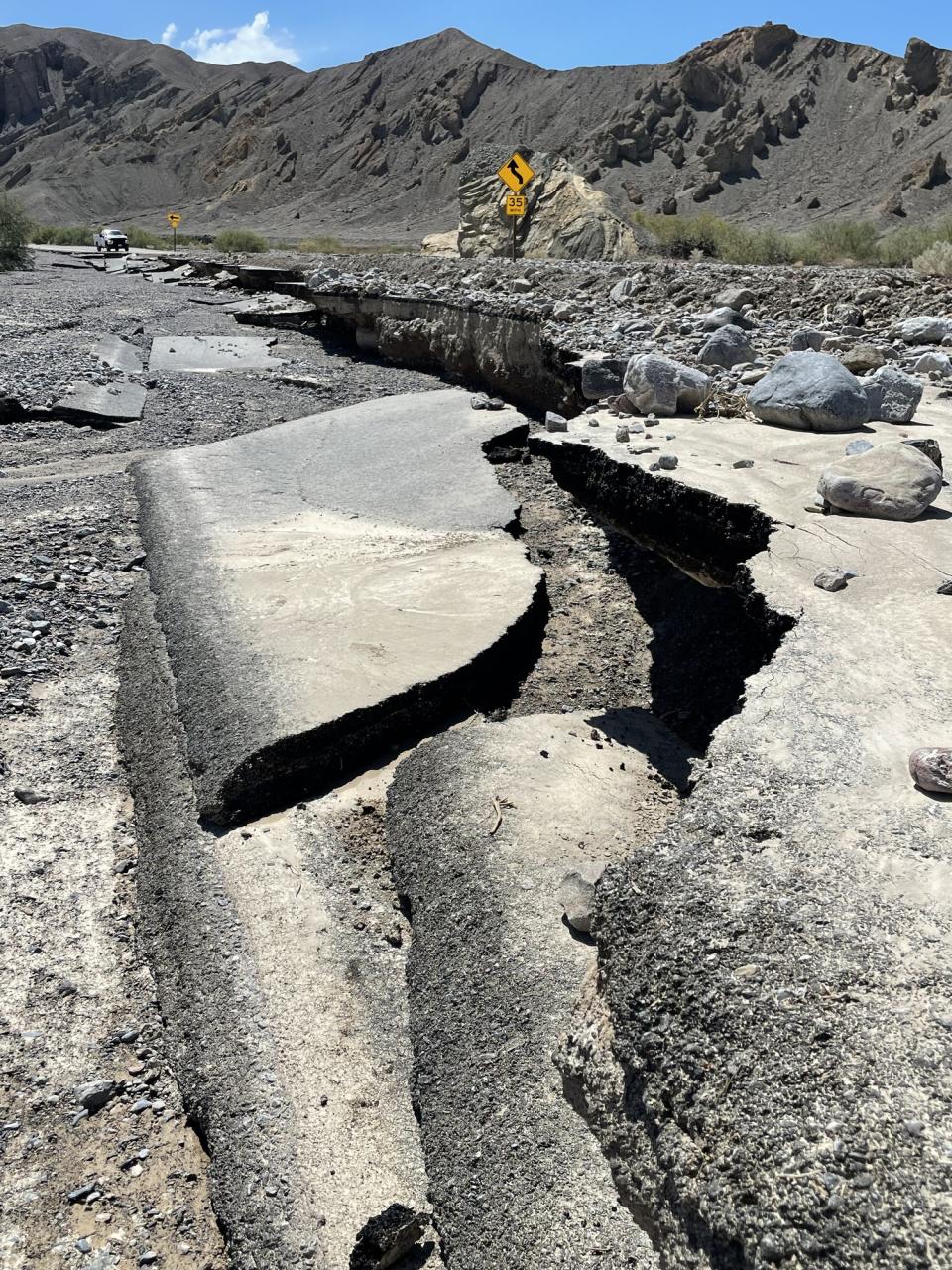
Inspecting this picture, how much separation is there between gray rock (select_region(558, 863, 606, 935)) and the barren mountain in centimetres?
3436

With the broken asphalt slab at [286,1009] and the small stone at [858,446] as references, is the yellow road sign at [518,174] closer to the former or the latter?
the small stone at [858,446]

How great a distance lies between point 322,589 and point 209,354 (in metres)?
9.09

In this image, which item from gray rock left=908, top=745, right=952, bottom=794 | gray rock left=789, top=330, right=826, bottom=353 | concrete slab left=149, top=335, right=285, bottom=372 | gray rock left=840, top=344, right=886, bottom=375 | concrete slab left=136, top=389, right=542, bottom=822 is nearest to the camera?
gray rock left=908, top=745, right=952, bottom=794

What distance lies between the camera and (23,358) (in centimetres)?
1099

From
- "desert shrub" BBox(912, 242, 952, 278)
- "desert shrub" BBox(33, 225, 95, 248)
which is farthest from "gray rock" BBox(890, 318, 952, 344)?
"desert shrub" BBox(33, 225, 95, 248)

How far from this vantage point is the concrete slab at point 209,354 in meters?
12.0

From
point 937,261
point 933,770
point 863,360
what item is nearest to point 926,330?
point 863,360

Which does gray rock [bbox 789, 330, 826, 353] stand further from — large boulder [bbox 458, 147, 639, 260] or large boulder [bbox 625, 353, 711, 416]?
large boulder [bbox 458, 147, 639, 260]

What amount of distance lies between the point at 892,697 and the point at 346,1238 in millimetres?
1813

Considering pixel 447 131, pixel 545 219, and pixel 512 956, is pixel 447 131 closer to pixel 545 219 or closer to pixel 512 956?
pixel 545 219

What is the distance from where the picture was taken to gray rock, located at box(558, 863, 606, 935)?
259 centimetres

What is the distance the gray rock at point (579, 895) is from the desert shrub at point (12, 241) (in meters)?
26.0

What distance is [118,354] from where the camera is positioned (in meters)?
12.0

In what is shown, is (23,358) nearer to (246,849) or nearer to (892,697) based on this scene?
(246,849)
